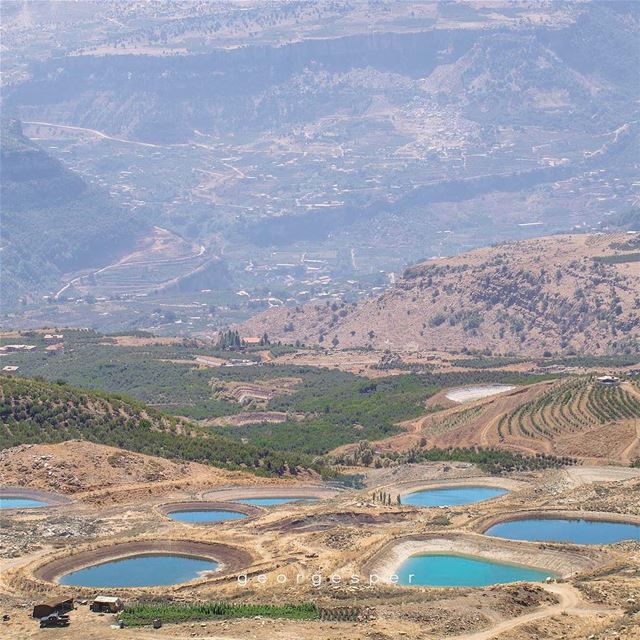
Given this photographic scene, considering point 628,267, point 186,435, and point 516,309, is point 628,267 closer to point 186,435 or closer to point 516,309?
point 516,309

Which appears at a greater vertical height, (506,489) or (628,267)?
(628,267)

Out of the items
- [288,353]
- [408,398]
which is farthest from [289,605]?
[288,353]

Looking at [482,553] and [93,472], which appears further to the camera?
[93,472]

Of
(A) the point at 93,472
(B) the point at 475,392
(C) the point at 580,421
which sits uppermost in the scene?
(B) the point at 475,392

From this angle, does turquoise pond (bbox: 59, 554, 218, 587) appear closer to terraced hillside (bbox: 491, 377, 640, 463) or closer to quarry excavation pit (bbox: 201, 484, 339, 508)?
quarry excavation pit (bbox: 201, 484, 339, 508)

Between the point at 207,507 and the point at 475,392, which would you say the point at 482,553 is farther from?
the point at 475,392

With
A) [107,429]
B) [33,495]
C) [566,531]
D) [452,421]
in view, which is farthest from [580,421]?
[33,495]
